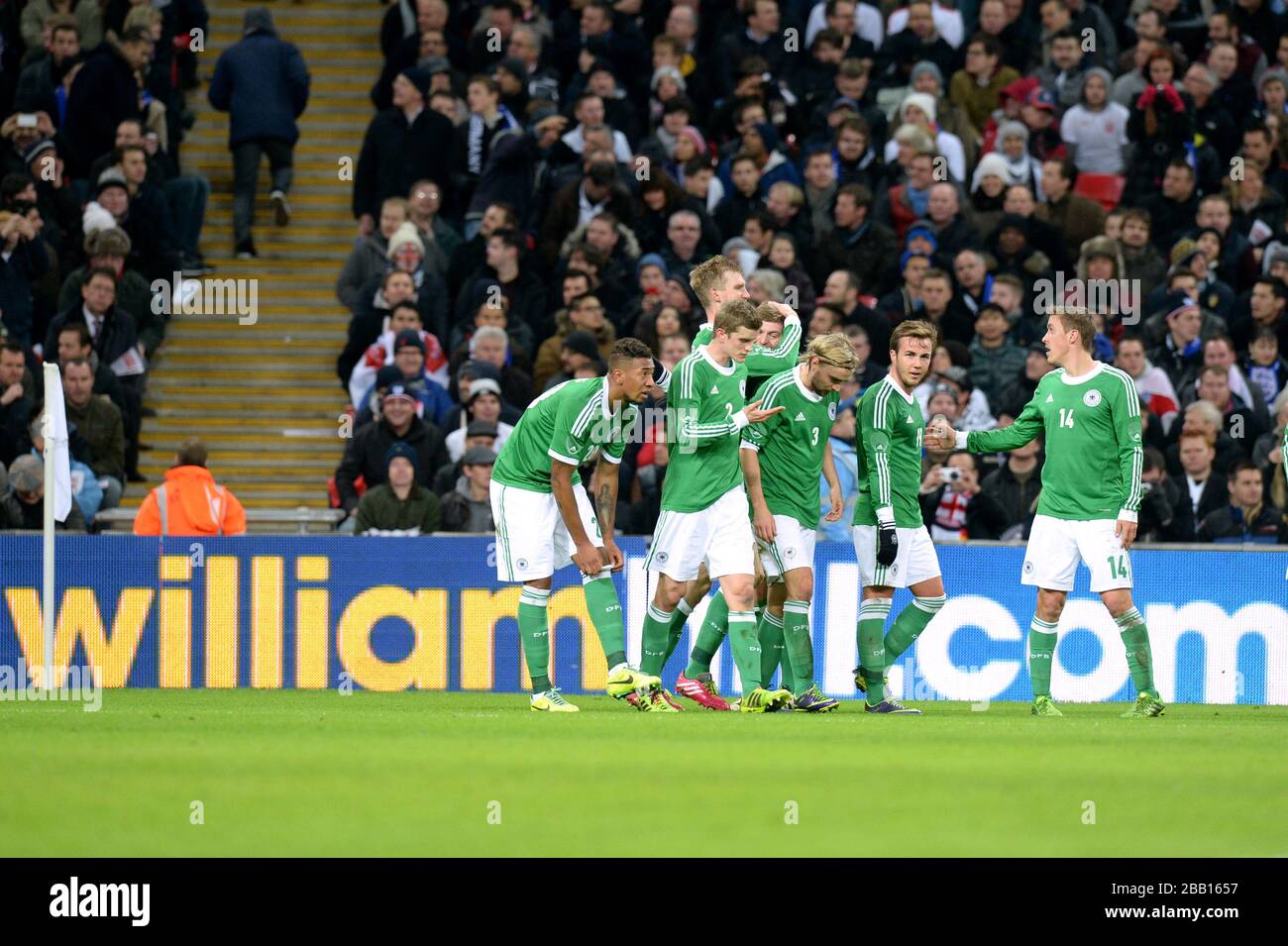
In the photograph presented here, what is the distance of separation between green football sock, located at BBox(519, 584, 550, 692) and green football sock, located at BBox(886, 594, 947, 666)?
2.13 meters

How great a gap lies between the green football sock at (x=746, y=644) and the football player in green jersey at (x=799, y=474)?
370mm

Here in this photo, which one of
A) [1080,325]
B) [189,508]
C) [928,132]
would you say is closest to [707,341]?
[1080,325]

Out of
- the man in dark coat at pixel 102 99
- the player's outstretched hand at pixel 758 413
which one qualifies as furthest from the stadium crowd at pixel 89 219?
the player's outstretched hand at pixel 758 413

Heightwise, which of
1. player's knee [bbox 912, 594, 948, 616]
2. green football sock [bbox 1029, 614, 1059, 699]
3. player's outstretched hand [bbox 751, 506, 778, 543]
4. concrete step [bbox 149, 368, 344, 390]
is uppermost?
concrete step [bbox 149, 368, 344, 390]

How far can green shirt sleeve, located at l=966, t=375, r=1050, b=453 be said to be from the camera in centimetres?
1375

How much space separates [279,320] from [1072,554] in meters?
10.6

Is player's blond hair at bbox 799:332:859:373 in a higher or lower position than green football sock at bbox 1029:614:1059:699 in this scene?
higher

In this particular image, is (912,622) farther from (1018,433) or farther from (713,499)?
(713,499)

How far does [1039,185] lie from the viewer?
21094 mm

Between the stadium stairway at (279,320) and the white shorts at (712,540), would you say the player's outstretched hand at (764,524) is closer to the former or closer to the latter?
the white shorts at (712,540)

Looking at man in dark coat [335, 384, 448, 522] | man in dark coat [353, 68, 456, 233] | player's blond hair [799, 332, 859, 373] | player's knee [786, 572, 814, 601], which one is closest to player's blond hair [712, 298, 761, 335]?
player's blond hair [799, 332, 859, 373]

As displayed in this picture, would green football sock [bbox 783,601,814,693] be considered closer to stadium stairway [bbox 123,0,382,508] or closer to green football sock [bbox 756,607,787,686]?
green football sock [bbox 756,607,787,686]

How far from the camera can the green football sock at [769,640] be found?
1366cm

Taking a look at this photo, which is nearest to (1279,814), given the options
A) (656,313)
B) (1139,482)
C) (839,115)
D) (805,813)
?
(805,813)
